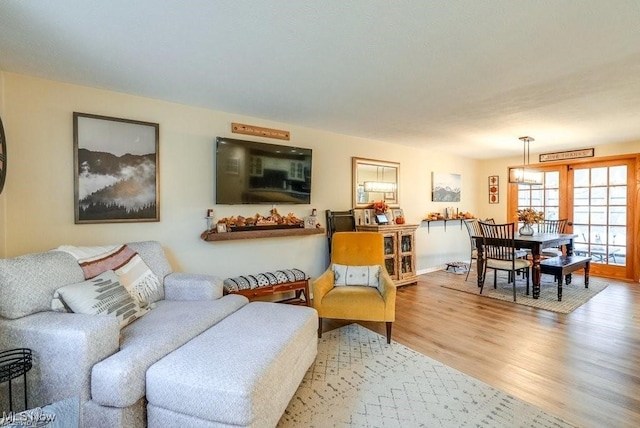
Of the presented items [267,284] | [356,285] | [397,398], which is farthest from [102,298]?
[356,285]

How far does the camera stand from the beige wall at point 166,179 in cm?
238

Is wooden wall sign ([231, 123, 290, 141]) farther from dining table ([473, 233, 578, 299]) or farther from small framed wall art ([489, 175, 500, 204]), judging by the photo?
small framed wall art ([489, 175, 500, 204])

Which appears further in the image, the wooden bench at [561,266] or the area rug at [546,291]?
the wooden bench at [561,266]

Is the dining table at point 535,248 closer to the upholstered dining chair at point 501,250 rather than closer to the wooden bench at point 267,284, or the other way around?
the upholstered dining chair at point 501,250

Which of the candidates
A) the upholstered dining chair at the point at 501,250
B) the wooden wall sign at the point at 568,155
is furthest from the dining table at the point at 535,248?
the wooden wall sign at the point at 568,155

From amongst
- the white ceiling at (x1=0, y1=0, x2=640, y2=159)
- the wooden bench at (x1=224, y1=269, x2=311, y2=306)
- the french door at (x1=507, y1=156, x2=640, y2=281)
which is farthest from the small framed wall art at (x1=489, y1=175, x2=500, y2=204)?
the wooden bench at (x1=224, y1=269, x2=311, y2=306)

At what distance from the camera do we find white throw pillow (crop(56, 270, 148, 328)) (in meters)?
1.81

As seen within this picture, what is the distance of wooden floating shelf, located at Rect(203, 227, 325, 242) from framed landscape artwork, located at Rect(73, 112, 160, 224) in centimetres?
57

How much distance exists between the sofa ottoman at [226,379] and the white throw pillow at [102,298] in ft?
1.76

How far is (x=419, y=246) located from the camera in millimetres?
5492

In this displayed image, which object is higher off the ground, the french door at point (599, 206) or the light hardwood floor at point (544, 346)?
the french door at point (599, 206)

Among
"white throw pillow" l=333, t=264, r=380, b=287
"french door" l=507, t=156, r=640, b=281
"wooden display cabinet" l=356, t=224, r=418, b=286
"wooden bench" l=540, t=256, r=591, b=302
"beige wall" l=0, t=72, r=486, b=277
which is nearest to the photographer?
"beige wall" l=0, t=72, r=486, b=277

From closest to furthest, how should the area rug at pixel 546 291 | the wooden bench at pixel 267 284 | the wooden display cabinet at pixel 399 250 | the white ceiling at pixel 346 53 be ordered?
the white ceiling at pixel 346 53, the wooden bench at pixel 267 284, the area rug at pixel 546 291, the wooden display cabinet at pixel 399 250

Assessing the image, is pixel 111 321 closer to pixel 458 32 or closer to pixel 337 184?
pixel 458 32
